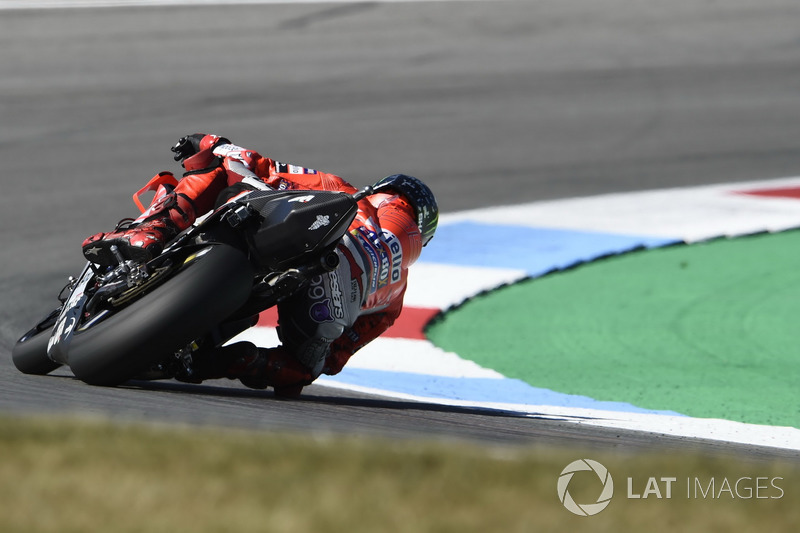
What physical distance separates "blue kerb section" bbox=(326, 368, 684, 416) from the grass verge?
2179 millimetres

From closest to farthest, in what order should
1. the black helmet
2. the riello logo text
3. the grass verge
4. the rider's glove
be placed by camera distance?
the grass verge
the riello logo text
the rider's glove
the black helmet

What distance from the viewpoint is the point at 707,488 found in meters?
3.12

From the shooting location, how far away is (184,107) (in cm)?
1179

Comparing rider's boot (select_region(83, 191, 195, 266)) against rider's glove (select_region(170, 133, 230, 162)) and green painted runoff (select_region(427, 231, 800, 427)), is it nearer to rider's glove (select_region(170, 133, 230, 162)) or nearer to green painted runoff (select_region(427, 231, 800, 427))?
rider's glove (select_region(170, 133, 230, 162))

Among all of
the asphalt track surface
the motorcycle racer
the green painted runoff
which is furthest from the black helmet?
the green painted runoff

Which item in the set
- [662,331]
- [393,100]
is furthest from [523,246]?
[393,100]

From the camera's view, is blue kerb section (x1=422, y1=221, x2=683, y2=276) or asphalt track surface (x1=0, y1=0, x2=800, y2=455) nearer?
blue kerb section (x1=422, y1=221, x2=683, y2=276)

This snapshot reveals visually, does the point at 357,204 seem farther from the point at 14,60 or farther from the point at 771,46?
the point at 771,46

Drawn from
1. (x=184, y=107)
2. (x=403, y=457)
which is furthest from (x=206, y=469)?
(x=184, y=107)

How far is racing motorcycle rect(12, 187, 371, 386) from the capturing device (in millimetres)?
4145

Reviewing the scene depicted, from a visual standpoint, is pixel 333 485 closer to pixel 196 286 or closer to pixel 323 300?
pixel 196 286

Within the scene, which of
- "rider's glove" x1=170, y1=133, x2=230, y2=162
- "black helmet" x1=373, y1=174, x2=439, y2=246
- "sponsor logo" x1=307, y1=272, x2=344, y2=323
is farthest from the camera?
"black helmet" x1=373, y1=174, x2=439, y2=246

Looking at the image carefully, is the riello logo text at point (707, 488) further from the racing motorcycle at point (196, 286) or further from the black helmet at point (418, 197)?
the black helmet at point (418, 197)

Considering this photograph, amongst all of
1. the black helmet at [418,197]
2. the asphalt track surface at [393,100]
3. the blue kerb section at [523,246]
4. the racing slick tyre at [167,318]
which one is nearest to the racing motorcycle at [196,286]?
the racing slick tyre at [167,318]
